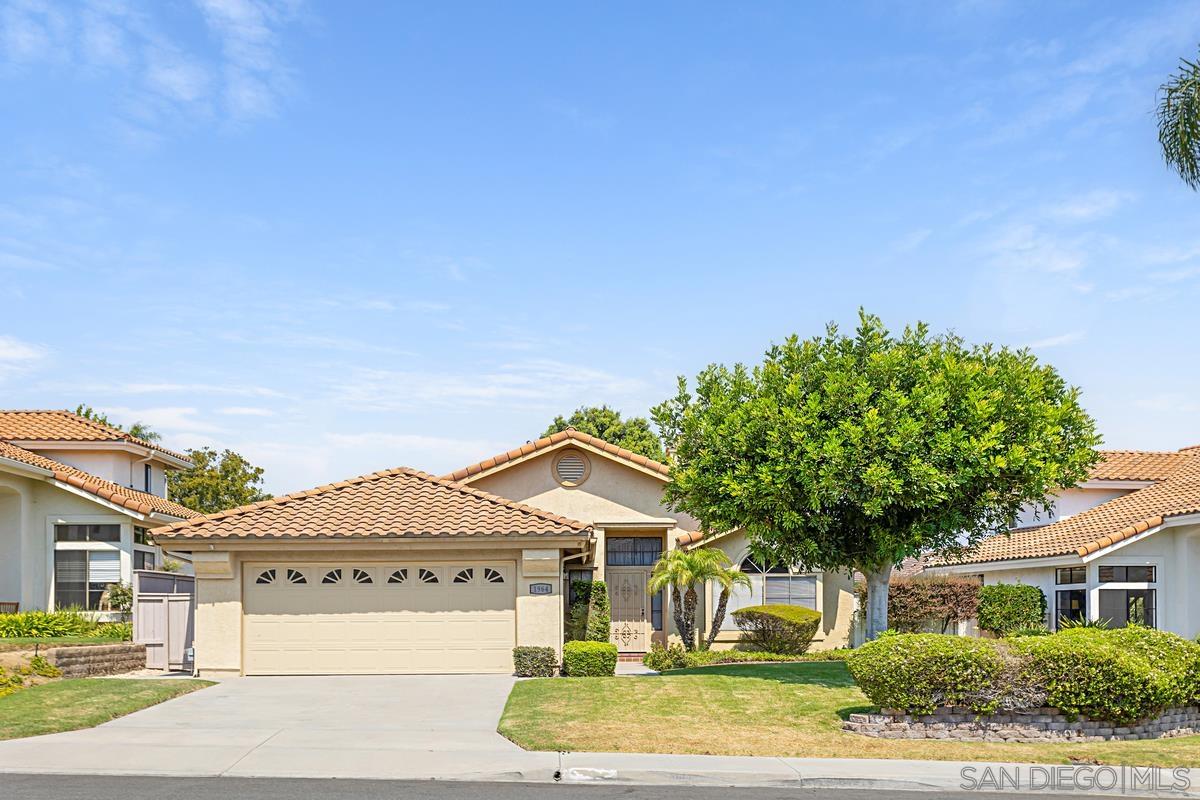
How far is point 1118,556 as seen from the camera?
91.8 ft

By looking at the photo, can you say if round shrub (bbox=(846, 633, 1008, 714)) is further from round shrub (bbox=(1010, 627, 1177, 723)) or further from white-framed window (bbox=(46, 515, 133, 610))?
white-framed window (bbox=(46, 515, 133, 610))

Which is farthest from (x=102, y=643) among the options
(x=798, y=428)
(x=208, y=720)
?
(x=798, y=428)

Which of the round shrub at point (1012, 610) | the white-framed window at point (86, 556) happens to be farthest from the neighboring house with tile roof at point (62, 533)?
the round shrub at point (1012, 610)

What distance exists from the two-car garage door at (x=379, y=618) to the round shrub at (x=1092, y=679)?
10399 millimetres

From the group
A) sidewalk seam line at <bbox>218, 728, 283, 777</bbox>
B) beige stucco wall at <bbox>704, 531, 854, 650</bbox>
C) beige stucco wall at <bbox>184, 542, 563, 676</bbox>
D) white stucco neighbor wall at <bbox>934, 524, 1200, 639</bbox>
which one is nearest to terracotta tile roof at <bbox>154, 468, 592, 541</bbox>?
beige stucco wall at <bbox>184, 542, 563, 676</bbox>

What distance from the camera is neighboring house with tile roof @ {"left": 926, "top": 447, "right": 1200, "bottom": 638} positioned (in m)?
27.1

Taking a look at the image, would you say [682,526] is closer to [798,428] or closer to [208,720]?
[798,428]

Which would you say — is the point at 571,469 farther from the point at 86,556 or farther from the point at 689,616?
the point at 86,556

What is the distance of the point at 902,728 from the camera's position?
15.6 m

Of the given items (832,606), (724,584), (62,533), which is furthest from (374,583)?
(832,606)

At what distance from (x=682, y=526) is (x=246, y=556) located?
1149 centimetres

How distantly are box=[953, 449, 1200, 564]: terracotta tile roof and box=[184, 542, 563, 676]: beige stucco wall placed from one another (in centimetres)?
926

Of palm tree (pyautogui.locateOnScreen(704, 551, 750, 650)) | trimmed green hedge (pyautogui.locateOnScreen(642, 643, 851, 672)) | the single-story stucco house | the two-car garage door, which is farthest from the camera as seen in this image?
palm tree (pyautogui.locateOnScreen(704, 551, 750, 650))

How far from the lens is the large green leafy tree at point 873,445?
64.8 feet
